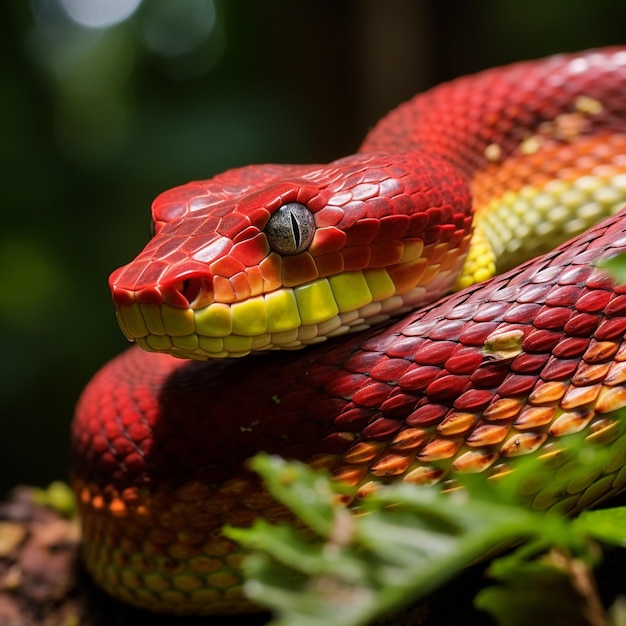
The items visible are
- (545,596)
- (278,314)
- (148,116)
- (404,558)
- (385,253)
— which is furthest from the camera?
(148,116)

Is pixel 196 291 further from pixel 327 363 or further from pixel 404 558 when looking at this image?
pixel 404 558

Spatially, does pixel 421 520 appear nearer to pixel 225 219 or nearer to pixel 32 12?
pixel 225 219

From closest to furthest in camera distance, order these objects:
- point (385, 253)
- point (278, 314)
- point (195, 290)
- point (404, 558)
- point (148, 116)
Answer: point (404, 558)
point (195, 290)
point (278, 314)
point (385, 253)
point (148, 116)

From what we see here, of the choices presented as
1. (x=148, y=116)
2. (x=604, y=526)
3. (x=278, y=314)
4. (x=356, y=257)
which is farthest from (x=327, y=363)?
(x=148, y=116)

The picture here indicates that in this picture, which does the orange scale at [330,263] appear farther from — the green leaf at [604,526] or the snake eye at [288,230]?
the green leaf at [604,526]

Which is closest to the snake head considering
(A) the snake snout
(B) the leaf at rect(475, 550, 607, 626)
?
(A) the snake snout

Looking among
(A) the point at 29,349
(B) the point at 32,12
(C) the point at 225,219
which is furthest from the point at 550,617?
(B) the point at 32,12

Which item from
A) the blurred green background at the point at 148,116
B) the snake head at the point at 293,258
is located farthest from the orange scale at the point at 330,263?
the blurred green background at the point at 148,116

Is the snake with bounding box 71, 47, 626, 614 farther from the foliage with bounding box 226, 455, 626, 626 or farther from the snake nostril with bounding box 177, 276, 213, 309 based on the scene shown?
the foliage with bounding box 226, 455, 626, 626
